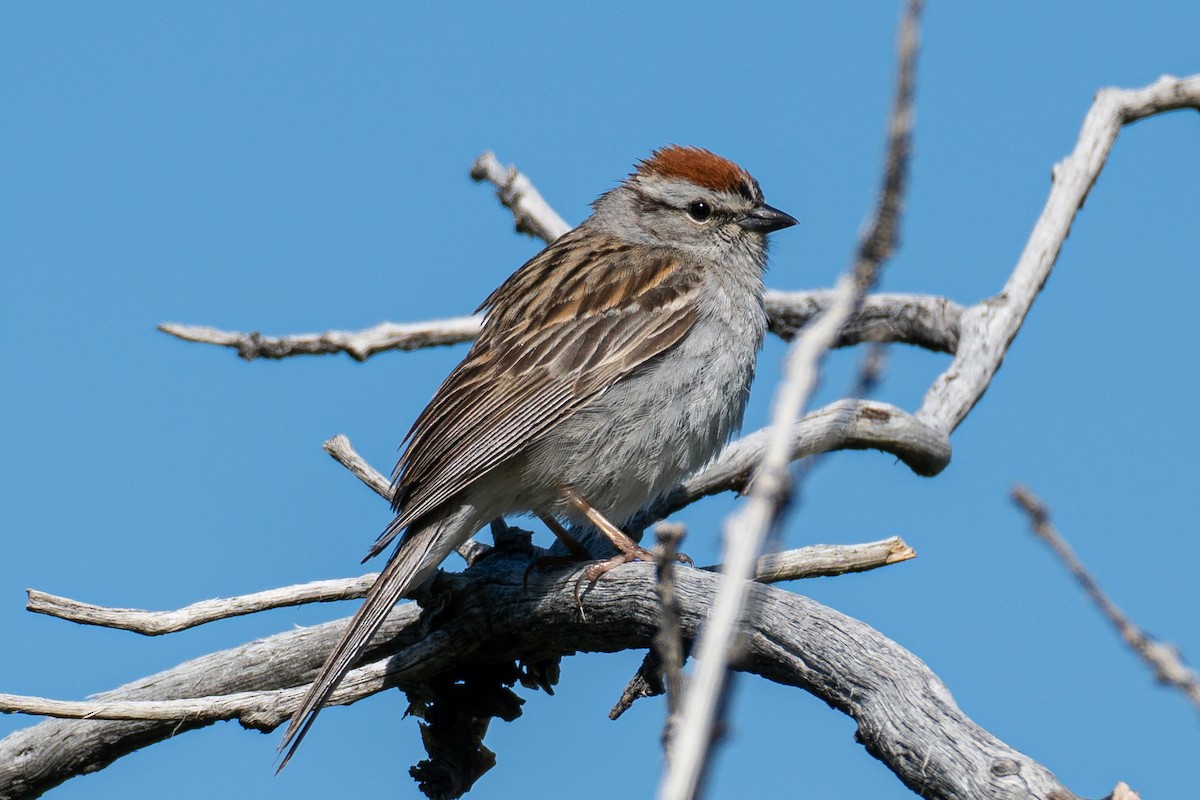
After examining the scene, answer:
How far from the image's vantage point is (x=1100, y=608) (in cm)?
162

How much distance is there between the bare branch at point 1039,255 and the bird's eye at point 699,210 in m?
1.63

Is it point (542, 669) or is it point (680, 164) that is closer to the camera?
point (542, 669)

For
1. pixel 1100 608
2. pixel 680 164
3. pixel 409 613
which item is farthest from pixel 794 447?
pixel 1100 608

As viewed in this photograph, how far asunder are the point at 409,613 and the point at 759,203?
268 cm

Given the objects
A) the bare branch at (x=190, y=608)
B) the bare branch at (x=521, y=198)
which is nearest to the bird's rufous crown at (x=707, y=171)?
the bare branch at (x=521, y=198)

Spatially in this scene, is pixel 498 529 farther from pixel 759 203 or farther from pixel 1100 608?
pixel 1100 608

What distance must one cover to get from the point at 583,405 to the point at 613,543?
0.61 metres

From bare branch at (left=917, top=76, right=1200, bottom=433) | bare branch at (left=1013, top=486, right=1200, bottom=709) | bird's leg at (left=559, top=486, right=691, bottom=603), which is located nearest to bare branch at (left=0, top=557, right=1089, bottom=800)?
bird's leg at (left=559, top=486, right=691, bottom=603)

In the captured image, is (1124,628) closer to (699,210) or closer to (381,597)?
(381,597)

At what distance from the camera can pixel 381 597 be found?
4953 millimetres

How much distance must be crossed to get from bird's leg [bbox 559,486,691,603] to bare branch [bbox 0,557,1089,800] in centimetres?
6

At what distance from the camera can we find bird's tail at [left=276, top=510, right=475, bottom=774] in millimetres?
Answer: 4594

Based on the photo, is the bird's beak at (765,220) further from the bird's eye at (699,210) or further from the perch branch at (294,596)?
the perch branch at (294,596)

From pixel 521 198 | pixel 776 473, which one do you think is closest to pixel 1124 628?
pixel 776 473
